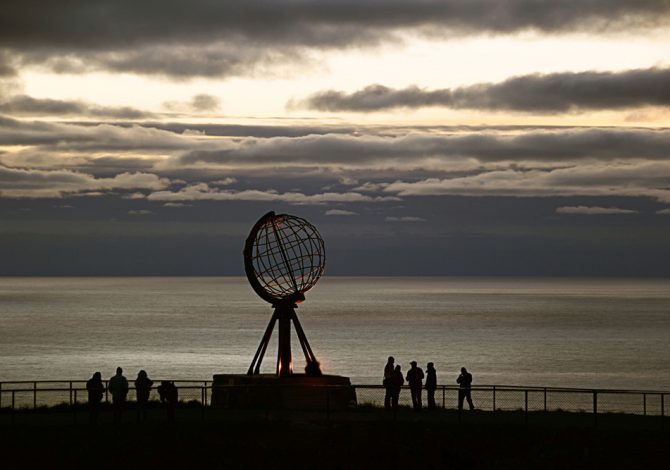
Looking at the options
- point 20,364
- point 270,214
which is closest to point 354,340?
point 20,364

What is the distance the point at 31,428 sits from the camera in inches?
1233

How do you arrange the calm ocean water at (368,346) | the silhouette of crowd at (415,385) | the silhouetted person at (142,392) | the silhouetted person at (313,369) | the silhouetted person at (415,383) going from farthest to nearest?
the calm ocean water at (368,346) < the silhouetted person at (313,369) < the silhouetted person at (415,383) < the silhouette of crowd at (415,385) < the silhouetted person at (142,392)

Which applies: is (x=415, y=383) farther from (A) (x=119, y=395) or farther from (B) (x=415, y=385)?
(A) (x=119, y=395)

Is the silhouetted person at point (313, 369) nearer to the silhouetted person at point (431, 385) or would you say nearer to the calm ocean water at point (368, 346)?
the silhouetted person at point (431, 385)

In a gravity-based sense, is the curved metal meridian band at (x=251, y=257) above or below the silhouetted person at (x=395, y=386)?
above

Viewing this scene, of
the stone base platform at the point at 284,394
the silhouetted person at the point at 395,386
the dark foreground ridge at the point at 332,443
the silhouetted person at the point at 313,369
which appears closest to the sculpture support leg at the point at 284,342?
the silhouetted person at the point at 313,369

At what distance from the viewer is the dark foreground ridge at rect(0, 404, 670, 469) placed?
29.3 meters

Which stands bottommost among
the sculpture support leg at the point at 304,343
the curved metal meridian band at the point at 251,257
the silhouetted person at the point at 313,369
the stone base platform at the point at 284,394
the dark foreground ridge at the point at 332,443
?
the dark foreground ridge at the point at 332,443

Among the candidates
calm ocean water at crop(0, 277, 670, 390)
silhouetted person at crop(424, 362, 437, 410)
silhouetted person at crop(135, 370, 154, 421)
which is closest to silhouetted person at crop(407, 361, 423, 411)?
silhouetted person at crop(424, 362, 437, 410)

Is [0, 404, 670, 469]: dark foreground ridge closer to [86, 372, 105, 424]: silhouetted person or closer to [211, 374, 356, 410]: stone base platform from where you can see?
[86, 372, 105, 424]: silhouetted person

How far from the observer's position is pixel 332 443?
100ft

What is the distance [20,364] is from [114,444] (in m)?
69.8

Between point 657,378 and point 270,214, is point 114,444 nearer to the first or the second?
point 270,214

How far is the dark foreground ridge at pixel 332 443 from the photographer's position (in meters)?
29.3
